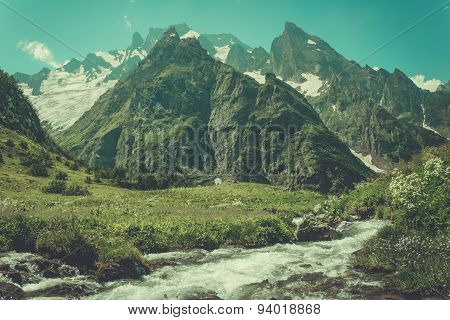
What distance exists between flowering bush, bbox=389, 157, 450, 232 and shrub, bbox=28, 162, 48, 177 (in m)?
75.9

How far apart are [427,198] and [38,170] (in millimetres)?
80831

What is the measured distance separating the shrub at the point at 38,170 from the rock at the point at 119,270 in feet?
233

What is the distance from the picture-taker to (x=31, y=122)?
16425 cm

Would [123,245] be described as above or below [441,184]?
below

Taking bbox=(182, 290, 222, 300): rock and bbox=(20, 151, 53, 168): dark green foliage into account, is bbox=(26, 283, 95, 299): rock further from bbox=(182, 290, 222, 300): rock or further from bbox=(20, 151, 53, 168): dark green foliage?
bbox=(20, 151, 53, 168): dark green foliage

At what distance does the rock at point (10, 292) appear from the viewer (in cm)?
2548

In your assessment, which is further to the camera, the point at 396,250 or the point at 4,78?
the point at 4,78

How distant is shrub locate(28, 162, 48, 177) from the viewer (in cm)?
9614

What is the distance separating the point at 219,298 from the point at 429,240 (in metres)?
15.3

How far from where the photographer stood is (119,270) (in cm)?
3133
